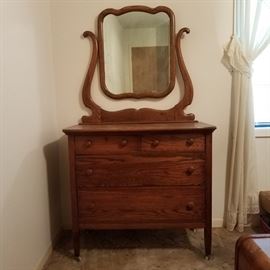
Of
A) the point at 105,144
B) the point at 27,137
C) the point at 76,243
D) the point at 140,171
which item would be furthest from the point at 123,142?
the point at 76,243

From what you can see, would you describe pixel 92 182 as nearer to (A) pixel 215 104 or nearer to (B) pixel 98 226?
(B) pixel 98 226

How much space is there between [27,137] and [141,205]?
2.79ft

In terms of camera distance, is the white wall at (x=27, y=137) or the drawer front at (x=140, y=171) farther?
the drawer front at (x=140, y=171)

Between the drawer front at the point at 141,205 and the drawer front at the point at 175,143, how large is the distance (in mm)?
275

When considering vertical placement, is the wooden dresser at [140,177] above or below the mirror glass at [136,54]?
below

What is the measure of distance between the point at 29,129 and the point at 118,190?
2.27 feet

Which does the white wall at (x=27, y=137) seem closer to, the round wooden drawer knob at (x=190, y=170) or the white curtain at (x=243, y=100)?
the round wooden drawer knob at (x=190, y=170)

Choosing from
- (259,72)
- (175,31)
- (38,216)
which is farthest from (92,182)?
(259,72)

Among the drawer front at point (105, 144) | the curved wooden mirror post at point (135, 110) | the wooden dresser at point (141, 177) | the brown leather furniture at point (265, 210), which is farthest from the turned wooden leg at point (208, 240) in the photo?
the curved wooden mirror post at point (135, 110)

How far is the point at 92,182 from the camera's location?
1.75 metres

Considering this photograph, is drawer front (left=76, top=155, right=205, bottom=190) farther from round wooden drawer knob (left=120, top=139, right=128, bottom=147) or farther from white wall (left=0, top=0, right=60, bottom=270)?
white wall (left=0, top=0, right=60, bottom=270)

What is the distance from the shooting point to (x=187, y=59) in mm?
2146

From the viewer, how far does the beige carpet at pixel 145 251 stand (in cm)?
179

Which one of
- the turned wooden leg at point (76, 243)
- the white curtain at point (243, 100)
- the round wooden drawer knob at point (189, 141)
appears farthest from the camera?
the white curtain at point (243, 100)
